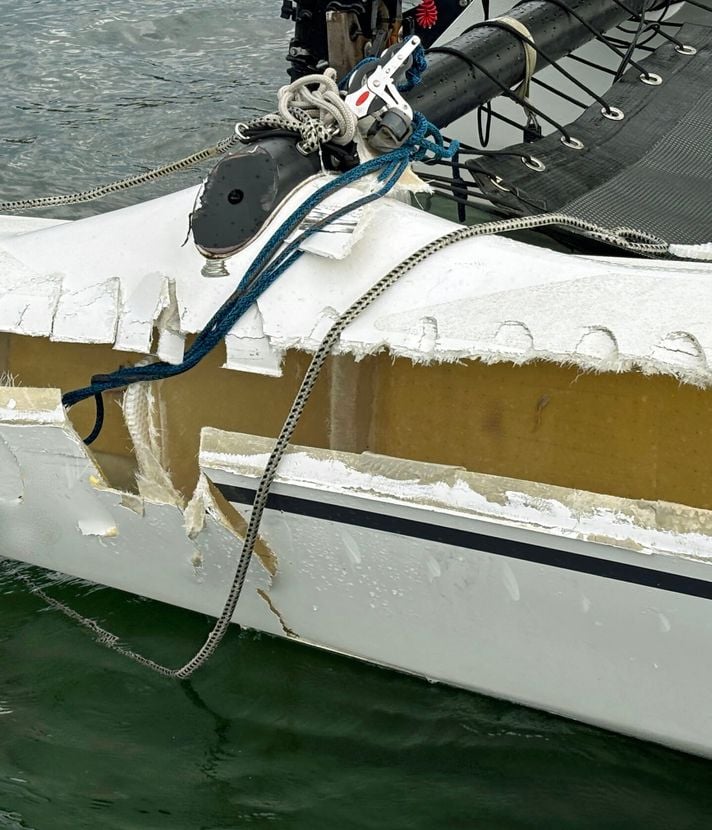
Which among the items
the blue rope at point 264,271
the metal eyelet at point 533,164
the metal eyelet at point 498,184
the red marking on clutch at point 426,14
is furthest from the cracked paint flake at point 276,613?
the red marking on clutch at point 426,14

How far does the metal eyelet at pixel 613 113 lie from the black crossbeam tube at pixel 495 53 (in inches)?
11.7

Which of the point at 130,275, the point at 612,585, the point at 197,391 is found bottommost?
the point at 612,585

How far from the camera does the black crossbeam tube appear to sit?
3.54 metres

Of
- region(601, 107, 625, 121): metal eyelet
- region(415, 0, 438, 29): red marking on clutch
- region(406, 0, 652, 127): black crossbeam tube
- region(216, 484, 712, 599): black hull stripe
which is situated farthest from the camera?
region(415, 0, 438, 29): red marking on clutch

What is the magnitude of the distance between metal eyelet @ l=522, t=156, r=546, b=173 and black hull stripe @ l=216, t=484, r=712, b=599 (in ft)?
5.96

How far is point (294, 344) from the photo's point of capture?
2.20 m

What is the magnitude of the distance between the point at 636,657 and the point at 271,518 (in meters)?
0.80

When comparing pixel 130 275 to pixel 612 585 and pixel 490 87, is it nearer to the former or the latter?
pixel 612 585

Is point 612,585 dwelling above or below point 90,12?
below

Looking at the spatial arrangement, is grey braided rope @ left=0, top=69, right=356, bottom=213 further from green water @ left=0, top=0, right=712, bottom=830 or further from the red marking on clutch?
the red marking on clutch

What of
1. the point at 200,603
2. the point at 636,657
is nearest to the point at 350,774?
the point at 200,603

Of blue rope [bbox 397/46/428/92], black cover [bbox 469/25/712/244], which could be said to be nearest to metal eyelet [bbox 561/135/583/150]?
black cover [bbox 469/25/712/244]

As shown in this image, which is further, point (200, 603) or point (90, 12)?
point (90, 12)

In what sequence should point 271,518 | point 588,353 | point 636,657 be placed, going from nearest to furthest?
point 588,353
point 636,657
point 271,518
